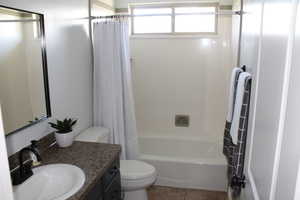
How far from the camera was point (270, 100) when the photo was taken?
0.84 m

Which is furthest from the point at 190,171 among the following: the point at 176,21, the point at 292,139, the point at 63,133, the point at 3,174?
the point at 3,174

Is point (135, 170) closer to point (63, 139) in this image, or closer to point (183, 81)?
point (63, 139)

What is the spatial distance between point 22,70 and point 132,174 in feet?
4.33

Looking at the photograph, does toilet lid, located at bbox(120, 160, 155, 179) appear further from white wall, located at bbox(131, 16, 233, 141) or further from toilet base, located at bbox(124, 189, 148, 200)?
white wall, located at bbox(131, 16, 233, 141)

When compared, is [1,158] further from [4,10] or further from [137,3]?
[137,3]

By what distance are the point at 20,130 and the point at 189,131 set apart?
2413 millimetres

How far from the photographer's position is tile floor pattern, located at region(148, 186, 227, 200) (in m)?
2.68

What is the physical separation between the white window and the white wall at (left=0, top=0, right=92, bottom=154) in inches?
42.8

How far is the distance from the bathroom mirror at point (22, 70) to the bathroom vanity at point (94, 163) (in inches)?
11.0

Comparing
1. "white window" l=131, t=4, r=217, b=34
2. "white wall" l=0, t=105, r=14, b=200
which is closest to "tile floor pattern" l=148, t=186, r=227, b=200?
"white window" l=131, t=4, r=217, b=34

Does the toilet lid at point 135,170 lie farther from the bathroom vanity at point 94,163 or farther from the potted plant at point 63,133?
the potted plant at point 63,133

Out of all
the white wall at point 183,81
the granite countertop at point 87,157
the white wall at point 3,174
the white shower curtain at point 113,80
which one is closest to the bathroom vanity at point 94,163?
the granite countertop at point 87,157

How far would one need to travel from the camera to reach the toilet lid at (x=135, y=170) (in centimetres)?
228

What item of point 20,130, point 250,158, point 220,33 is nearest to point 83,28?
point 20,130
